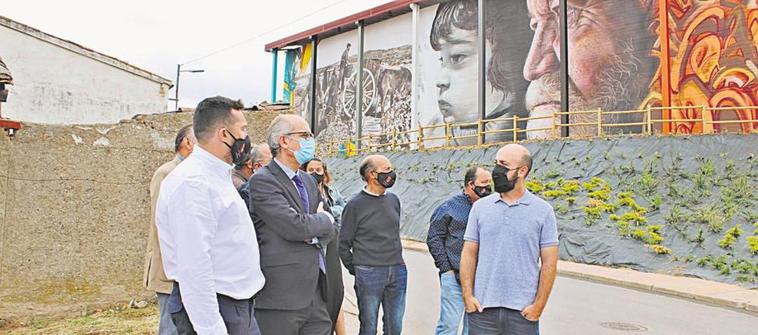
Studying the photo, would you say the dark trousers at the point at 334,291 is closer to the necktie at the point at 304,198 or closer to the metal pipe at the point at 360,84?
the necktie at the point at 304,198

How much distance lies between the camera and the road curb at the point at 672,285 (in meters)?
9.31

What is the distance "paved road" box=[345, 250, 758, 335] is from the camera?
24.1 feet

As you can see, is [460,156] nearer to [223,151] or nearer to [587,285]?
[587,285]

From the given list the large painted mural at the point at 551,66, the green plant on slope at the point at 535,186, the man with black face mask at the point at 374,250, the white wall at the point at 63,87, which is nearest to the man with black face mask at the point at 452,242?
the man with black face mask at the point at 374,250

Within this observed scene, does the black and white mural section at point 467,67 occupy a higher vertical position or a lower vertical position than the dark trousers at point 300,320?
higher

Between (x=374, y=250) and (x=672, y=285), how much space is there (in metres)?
7.54

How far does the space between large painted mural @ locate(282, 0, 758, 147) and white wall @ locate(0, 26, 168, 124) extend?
497 inches

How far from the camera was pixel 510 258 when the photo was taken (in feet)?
11.5

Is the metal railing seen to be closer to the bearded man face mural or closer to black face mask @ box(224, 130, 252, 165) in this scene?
the bearded man face mural

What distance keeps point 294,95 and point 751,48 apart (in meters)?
25.5

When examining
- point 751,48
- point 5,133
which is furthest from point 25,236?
point 751,48

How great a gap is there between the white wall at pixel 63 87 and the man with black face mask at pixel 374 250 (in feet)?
35.4

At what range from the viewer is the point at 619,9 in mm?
23609

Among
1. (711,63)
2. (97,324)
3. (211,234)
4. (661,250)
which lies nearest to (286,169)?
(211,234)
